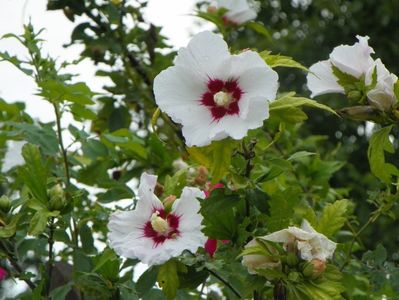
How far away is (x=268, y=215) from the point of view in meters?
1.01

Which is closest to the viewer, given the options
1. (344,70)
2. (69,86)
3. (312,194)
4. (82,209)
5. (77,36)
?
(344,70)

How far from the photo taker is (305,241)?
95 cm

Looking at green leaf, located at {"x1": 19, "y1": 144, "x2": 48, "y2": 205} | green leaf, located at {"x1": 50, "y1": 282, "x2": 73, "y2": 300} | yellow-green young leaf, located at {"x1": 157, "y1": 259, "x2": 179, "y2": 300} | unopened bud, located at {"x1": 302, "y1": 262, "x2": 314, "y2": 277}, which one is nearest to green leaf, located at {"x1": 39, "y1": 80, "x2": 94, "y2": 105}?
green leaf, located at {"x1": 19, "y1": 144, "x2": 48, "y2": 205}

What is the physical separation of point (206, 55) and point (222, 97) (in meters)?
0.05

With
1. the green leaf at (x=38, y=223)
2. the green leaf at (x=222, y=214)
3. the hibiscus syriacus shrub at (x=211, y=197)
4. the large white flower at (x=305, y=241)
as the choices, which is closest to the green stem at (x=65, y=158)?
the hibiscus syriacus shrub at (x=211, y=197)

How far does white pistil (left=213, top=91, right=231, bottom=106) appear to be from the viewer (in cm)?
93

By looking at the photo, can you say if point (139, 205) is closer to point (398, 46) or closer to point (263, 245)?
point (263, 245)

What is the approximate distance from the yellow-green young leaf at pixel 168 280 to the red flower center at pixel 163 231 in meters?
0.03

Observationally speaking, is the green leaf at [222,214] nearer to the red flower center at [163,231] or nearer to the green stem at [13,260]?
the red flower center at [163,231]

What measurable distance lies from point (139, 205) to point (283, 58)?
24 cm

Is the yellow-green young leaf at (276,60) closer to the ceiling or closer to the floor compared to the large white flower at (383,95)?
closer to the ceiling

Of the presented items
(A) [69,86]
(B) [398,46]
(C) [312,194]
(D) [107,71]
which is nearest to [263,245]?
(A) [69,86]

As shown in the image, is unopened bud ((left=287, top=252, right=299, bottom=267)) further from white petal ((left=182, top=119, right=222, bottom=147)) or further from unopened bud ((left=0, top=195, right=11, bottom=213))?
unopened bud ((left=0, top=195, right=11, bottom=213))

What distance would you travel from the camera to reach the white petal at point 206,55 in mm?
934
